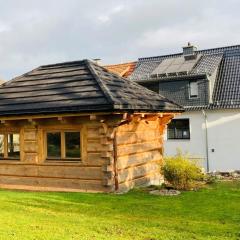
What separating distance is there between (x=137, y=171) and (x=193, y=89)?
15.0 metres

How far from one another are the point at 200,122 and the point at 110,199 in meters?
16.4

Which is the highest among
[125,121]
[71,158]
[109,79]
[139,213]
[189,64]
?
[189,64]

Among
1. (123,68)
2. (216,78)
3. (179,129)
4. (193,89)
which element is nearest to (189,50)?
(216,78)

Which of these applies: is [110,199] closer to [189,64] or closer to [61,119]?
[61,119]

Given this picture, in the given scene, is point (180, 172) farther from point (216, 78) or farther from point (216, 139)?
point (216, 78)

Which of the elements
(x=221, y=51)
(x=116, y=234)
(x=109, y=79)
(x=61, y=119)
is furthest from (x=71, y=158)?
(x=221, y=51)

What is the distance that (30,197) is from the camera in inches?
441

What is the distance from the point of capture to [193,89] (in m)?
27.6

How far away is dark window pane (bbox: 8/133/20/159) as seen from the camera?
1390 cm

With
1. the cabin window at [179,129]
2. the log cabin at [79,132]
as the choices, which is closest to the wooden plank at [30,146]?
the log cabin at [79,132]

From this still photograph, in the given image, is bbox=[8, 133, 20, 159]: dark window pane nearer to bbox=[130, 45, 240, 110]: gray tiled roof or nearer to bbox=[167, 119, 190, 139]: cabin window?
bbox=[130, 45, 240, 110]: gray tiled roof

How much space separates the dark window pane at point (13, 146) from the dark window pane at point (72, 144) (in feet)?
6.51

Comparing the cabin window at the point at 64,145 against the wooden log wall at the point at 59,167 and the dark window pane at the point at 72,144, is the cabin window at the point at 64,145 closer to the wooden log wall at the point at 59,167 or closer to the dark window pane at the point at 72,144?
the dark window pane at the point at 72,144

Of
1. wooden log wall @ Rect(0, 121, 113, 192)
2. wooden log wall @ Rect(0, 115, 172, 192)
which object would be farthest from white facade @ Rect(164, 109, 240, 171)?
wooden log wall @ Rect(0, 121, 113, 192)
